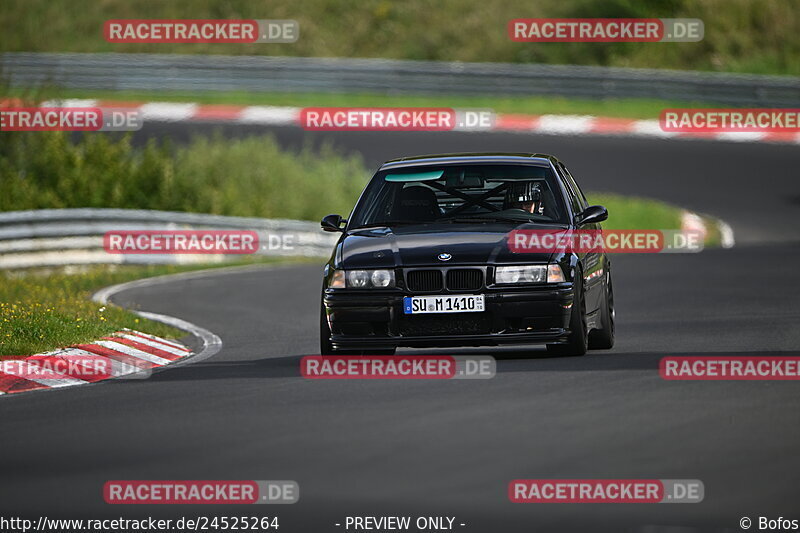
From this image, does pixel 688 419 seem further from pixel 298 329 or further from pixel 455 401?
pixel 298 329

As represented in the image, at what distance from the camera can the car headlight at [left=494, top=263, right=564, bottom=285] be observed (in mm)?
11742

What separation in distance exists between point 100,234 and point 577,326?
15.5 meters

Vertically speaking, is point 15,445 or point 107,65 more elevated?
point 107,65

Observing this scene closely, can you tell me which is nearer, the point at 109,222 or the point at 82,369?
the point at 82,369

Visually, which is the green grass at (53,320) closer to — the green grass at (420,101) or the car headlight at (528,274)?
the car headlight at (528,274)

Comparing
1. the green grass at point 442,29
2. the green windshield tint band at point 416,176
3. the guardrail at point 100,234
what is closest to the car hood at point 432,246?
the green windshield tint band at point 416,176

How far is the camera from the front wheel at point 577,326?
11.9m

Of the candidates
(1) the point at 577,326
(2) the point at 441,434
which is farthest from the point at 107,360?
(2) the point at 441,434

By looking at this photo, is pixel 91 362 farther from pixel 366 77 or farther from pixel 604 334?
pixel 366 77

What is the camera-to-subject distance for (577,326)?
1202 cm

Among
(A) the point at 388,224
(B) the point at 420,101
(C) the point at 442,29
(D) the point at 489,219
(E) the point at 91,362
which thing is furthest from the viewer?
(C) the point at 442,29

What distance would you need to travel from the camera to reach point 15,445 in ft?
29.6

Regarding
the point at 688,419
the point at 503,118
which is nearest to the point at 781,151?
the point at 503,118

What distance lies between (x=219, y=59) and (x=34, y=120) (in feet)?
42.1
